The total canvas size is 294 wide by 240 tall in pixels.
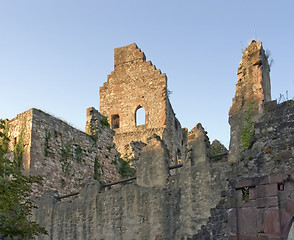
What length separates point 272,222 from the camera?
956 centimetres

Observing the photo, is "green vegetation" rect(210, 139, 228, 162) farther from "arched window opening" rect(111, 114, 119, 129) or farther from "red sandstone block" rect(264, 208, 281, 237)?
"red sandstone block" rect(264, 208, 281, 237)

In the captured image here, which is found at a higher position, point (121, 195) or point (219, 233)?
point (121, 195)

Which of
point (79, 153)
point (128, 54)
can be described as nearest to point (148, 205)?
point (79, 153)

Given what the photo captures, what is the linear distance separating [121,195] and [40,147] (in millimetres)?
4621

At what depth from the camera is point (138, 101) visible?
28.8 m

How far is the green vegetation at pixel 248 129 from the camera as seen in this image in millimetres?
11112

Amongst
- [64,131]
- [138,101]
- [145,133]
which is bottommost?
[64,131]

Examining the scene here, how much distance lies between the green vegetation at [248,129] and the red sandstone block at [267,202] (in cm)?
143

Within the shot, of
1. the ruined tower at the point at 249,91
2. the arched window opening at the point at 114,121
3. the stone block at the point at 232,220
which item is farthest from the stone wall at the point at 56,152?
the stone block at the point at 232,220

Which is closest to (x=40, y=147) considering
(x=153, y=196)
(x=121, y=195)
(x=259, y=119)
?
(x=121, y=195)

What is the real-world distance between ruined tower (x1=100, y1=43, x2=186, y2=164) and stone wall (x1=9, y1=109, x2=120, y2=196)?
6.66m

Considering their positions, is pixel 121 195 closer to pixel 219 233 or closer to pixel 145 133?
pixel 219 233

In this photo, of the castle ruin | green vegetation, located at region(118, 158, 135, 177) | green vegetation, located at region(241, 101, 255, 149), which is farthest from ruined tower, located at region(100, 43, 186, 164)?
green vegetation, located at region(241, 101, 255, 149)

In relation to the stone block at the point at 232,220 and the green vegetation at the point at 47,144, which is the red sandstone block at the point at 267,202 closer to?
the stone block at the point at 232,220
